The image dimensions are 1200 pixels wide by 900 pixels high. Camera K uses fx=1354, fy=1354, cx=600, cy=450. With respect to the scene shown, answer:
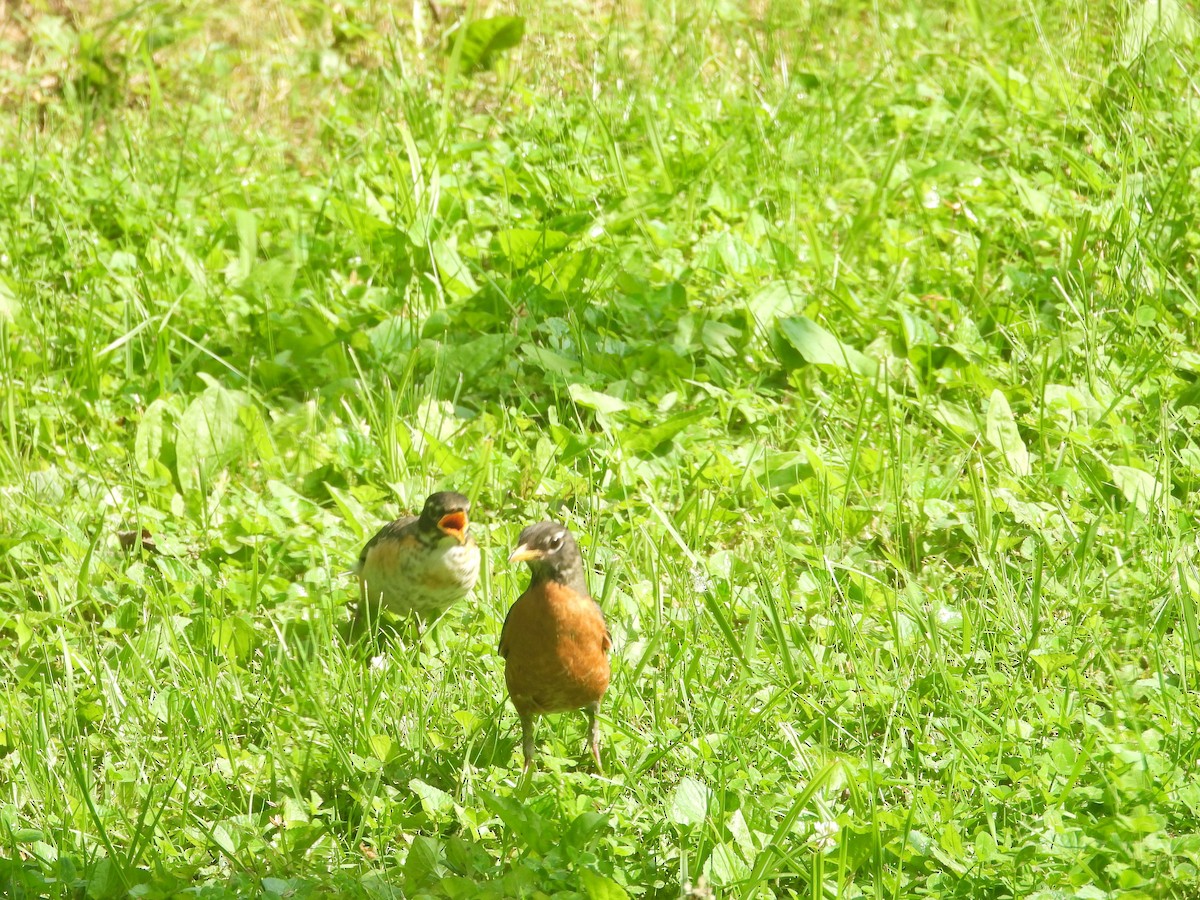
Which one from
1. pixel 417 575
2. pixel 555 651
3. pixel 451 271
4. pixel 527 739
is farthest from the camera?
pixel 451 271

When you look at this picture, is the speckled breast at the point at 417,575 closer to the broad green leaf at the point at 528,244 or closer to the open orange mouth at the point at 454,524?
the open orange mouth at the point at 454,524

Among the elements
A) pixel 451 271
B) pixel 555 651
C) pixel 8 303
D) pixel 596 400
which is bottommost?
pixel 596 400

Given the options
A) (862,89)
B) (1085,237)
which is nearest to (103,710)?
(1085,237)

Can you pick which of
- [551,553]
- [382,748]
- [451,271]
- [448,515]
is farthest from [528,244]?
[382,748]

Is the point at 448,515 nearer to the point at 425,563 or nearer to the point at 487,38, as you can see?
the point at 425,563

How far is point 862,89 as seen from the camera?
22.7 ft

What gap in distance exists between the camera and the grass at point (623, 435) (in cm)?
351

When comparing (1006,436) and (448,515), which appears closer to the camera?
(448,515)

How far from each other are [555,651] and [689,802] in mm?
521

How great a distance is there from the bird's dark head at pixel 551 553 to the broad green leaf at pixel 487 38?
4527mm

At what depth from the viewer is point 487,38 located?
7.60 m

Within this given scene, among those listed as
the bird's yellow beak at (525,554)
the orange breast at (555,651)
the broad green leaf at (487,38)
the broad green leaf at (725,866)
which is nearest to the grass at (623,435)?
the broad green leaf at (725,866)

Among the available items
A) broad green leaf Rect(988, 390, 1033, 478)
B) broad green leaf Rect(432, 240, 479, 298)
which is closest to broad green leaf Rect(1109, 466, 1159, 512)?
broad green leaf Rect(988, 390, 1033, 478)

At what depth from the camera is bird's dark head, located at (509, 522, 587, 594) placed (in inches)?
145
